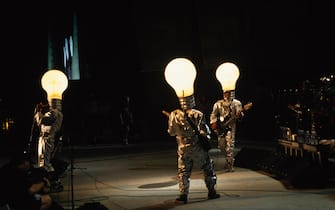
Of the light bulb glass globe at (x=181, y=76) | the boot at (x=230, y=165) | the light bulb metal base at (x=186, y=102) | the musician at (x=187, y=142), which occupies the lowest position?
the boot at (x=230, y=165)

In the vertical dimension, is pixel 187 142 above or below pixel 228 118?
below

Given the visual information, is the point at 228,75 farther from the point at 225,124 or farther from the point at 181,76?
the point at 181,76

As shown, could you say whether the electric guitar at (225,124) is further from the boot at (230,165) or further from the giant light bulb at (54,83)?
the giant light bulb at (54,83)

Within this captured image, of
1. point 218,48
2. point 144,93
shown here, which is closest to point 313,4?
point 218,48

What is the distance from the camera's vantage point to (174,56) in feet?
75.8

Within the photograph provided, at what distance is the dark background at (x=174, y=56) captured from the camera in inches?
856

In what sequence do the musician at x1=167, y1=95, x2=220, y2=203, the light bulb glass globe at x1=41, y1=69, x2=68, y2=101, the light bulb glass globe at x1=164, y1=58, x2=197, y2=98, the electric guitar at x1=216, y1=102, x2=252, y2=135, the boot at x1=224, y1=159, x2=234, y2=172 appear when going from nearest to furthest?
the musician at x1=167, y1=95, x2=220, y2=203, the light bulb glass globe at x1=164, y1=58, x2=197, y2=98, the light bulb glass globe at x1=41, y1=69, x2=68, y2=101, the electric guitar at x1=216, y1=102, x2=252, y2=135, the boot at x1=224, y1=159, x2=234, y2=172

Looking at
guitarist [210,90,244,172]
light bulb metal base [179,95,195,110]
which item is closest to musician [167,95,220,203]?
light bulb metal base [179,95,195,110]

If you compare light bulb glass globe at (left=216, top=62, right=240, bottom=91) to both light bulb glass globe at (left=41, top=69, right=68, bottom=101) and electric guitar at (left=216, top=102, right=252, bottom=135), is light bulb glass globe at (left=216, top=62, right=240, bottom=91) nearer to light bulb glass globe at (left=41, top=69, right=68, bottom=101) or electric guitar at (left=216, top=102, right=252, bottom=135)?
electric guitar at (left=216, top=102, right=252, bottom=135)

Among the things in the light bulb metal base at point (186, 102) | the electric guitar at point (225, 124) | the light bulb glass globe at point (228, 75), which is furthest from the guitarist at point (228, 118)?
the light bulb metal base at point (186, 102)

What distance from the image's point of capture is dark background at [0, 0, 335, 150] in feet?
71.4

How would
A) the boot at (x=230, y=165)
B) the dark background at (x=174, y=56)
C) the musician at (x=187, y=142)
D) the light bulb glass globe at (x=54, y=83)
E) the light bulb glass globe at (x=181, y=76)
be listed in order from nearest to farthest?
the musician at (x=187, y=142)
the light bulb glass globe at (x=181, y=76)
the light bulb glass globe at (x=54, y=83)
the boot at (x=230, y=165)
the dark background at (x=174, y=56)

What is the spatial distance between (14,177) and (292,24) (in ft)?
55.2

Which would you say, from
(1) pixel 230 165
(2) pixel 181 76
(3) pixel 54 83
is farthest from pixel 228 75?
(3) pixel 54 83
